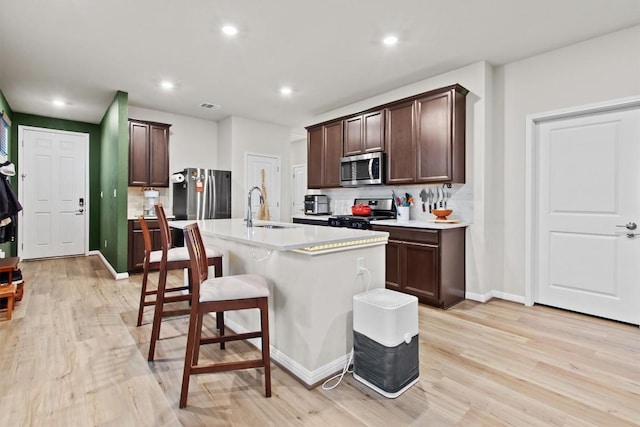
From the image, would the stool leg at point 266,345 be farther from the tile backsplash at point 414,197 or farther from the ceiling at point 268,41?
the tile backsplash at point 414,197

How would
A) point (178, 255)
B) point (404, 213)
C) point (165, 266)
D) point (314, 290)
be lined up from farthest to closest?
point (404, 213), point (178, 255), point (165, 266), point (314, 290)

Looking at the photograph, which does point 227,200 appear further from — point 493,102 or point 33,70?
point 493,102

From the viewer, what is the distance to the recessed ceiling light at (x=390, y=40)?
311cm

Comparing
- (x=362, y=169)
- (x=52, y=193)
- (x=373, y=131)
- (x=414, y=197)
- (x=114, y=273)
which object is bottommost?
(x=114, y=273)

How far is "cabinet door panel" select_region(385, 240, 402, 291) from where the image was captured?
3719 millimetres

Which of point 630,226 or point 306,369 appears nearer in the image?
point 306,369

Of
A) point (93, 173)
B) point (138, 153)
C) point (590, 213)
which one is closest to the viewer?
point (590, 213)

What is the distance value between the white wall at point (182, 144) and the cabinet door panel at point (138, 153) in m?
0.38

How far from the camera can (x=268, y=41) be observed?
10.5ft

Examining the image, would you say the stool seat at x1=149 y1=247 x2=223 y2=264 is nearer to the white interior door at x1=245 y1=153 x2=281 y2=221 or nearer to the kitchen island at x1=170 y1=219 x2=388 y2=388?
the kitchen island at x1=170 y1=219 x2=388 y2=388

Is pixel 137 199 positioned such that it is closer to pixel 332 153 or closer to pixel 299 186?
pixel 332 153

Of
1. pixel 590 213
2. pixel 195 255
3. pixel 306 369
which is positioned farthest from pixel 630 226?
pixel 195 255

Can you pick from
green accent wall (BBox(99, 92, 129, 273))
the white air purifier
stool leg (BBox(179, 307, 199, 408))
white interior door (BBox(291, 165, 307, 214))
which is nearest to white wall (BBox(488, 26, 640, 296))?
the white air purifier

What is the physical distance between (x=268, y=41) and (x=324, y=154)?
2257 millimetres
